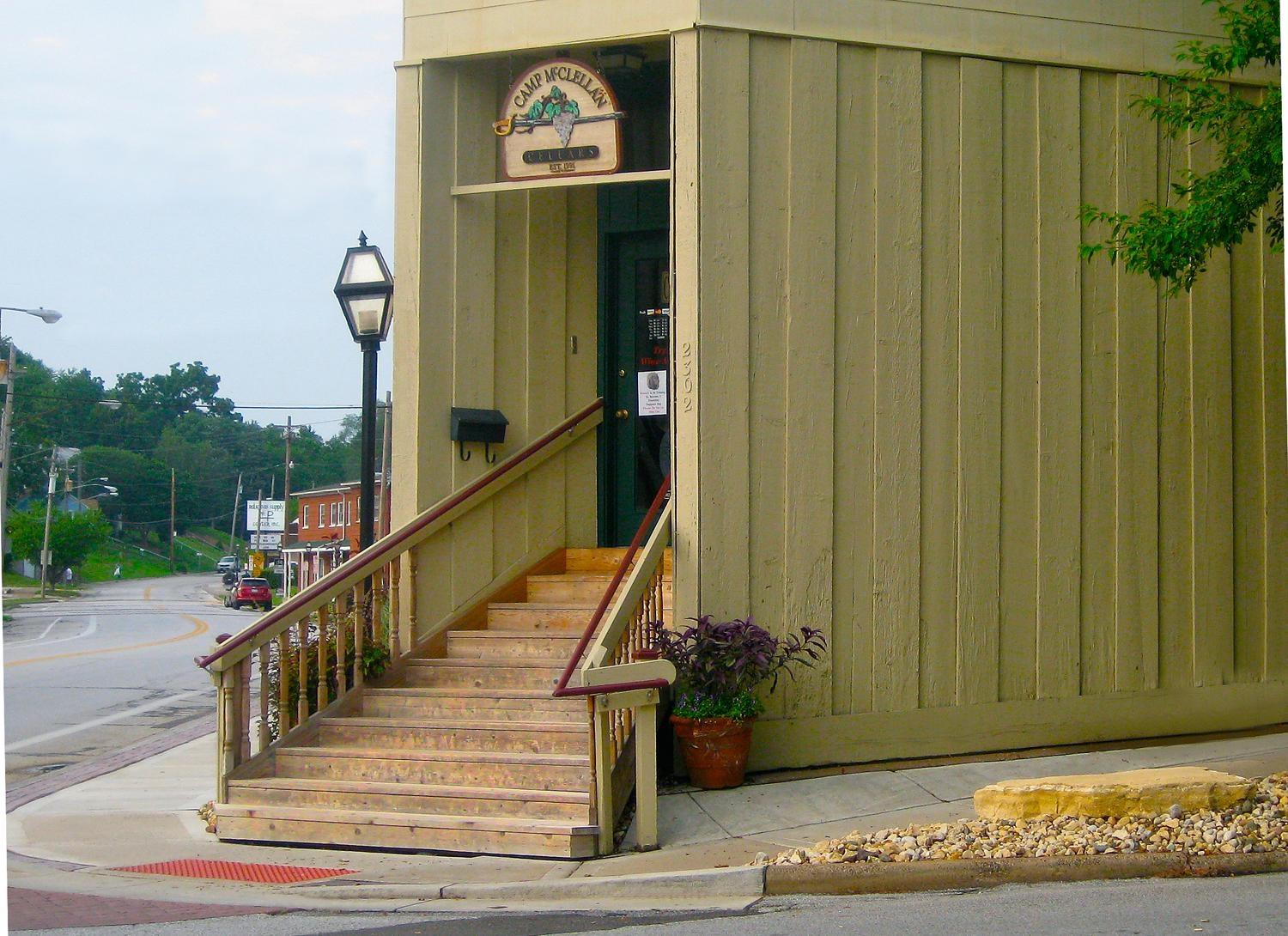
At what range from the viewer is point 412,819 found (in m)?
7.12

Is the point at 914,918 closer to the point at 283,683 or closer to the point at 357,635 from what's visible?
the point at 283,683

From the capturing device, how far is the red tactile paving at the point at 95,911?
589 cm

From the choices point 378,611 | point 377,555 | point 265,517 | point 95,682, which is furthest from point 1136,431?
point 265,517

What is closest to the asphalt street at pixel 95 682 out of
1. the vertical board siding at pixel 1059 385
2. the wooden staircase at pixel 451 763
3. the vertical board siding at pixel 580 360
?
the wooden staircase at pixel 451 763

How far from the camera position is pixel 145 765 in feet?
37.5

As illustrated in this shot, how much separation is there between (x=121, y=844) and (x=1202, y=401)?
7675 mm

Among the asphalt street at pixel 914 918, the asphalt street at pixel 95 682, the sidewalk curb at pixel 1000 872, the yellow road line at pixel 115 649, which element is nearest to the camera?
the asphalt street at pixel 914 918

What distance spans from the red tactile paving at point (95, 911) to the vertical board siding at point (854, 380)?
392 cm

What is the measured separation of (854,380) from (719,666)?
6.96ft

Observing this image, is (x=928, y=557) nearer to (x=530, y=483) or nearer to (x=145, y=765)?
(x=530, y=483)

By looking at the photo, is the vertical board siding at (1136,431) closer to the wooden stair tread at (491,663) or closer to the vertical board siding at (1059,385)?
the vertical board siding at (1059,385)

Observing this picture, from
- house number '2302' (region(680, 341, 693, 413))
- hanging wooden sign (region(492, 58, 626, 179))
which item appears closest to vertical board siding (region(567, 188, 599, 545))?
hanging wooden sign (region(492, 58, 626, 179))

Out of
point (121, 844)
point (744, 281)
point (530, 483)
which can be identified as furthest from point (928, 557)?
point (121, 844)

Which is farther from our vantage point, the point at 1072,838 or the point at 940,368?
the point at 940,368
